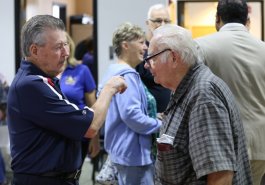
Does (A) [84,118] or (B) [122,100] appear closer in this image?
(A) [84,118]

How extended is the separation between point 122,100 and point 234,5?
2.68 ft

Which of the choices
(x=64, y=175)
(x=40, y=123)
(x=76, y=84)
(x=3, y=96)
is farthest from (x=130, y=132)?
(x=3, y=96)

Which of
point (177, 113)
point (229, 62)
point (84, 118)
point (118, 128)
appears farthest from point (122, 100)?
point (177, 113)

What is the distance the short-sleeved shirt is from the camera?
164 centimetres

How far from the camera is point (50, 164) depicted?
6.35 ft

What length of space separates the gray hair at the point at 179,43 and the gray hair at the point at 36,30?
0.46 m

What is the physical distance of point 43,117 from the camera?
6.25 feet

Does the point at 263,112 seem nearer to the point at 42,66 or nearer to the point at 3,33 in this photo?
the point at 42,66

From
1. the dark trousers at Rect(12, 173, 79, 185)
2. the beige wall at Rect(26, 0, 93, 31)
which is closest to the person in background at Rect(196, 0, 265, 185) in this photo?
the dark trousers at Rect(12, 173, 79, 185)

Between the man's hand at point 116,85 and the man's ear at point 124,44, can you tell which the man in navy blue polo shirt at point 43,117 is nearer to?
the man's hand at point 116,85

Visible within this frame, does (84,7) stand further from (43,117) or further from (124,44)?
(43,117)

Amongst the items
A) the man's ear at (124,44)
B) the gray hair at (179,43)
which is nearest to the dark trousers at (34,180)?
the gray hair at (179,43)

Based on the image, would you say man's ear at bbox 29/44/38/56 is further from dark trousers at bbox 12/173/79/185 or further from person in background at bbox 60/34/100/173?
person in background at bbox 60/34/100/173

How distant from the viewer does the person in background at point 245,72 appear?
2.45 m
